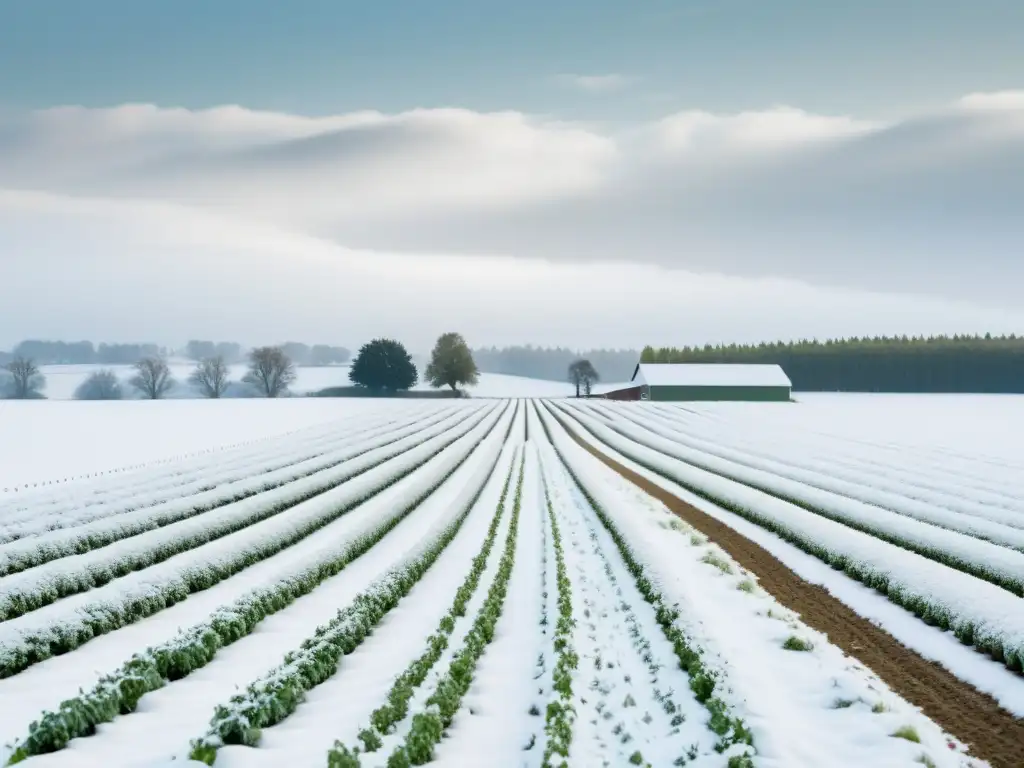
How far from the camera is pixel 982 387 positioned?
136m

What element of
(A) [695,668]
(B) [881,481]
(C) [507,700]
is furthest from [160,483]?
(B) [881,481]

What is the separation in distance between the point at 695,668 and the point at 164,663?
836cm

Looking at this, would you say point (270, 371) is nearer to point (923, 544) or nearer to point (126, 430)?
point (126, 430)

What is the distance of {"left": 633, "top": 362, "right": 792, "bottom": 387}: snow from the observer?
113m

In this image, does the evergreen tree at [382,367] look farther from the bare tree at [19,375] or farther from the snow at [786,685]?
the snow at [786,685]

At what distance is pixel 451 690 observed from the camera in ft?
33.1

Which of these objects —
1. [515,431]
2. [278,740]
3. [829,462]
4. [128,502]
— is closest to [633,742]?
[278,740]

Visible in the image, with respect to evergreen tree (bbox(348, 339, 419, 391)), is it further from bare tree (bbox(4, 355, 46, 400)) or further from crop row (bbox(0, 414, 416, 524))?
crop row (bbox(0, 414, 416, 524))

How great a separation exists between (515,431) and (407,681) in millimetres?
53353

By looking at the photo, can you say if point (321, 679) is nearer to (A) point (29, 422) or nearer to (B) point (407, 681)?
(B) point (407, 681)

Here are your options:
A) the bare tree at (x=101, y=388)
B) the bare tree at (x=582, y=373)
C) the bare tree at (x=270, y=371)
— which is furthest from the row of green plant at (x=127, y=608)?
the bare tree at (x=101, y=388)

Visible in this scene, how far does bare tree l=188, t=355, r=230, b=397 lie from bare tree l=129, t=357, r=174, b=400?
22.3ft

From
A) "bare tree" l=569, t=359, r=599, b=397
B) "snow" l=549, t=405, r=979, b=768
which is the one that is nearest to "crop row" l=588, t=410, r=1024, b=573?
"snow" l=549, t=405, r=979, b=768

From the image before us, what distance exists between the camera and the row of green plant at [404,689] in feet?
26.6
